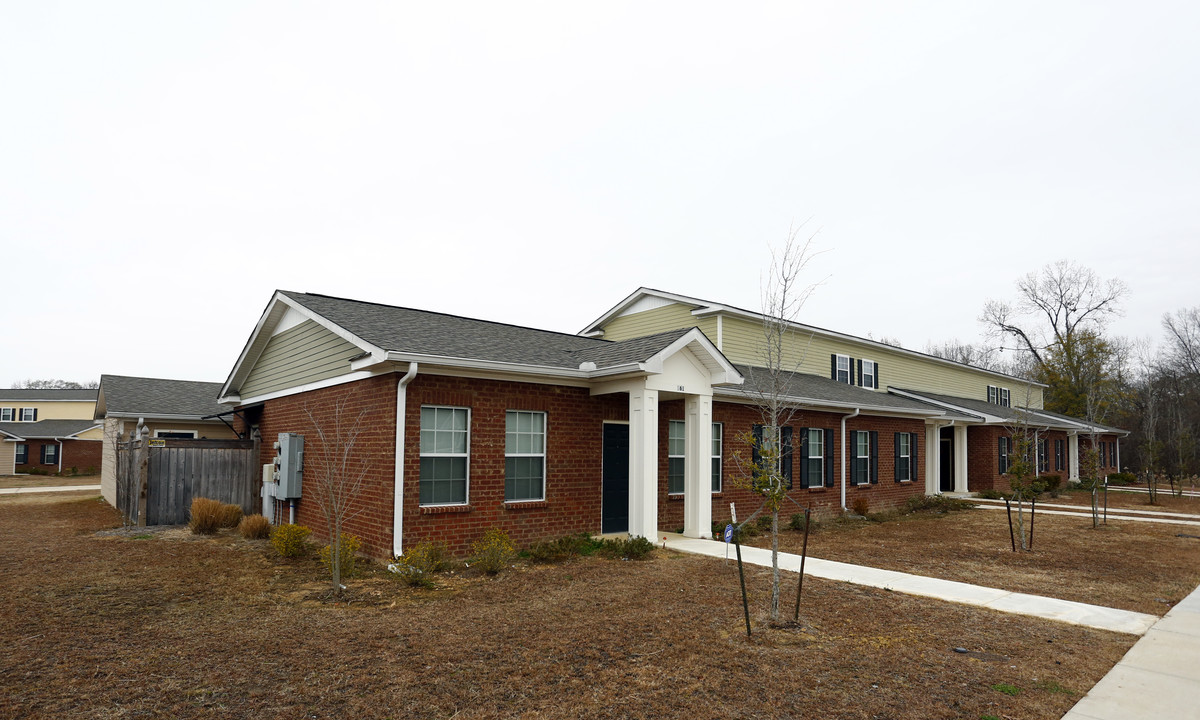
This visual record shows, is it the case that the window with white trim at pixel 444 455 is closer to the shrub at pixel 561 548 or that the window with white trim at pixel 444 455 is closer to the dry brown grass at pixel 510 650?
the shrub at pixel 561 548

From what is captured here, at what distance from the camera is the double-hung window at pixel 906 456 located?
21047 millimetres

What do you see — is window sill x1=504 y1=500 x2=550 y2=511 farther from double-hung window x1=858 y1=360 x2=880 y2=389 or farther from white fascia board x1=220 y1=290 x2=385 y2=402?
double-hung window x1=858 y1=360 x2=880 y2=389

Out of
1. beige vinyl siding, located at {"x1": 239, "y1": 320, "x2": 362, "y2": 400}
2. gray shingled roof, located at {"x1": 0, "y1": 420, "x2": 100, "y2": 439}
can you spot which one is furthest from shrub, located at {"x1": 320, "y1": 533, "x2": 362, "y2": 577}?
gray shingled roof, located at {"x1": 0, "y1": 420, "x2": 100, "y2": 439}

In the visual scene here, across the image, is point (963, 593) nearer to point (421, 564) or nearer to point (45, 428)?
point (421, 564)

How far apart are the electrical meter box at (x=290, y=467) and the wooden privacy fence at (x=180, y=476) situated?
3.81 m

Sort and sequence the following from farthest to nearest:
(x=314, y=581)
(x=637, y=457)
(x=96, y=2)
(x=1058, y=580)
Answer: (x=637, y=457), (x=96, y=2), (x=1058, y=580), (x=314, y=581)

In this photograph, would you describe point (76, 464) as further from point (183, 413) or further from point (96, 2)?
point (96, 2)

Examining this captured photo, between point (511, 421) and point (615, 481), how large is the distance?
8.64 ft

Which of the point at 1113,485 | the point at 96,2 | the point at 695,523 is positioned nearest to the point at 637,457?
the point at 695,523

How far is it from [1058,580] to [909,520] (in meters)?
8.67

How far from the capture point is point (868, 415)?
19.6m

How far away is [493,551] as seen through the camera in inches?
376

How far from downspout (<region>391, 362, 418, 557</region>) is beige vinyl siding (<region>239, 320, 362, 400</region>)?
1706mm

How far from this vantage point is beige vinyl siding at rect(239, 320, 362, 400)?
40.4ft
